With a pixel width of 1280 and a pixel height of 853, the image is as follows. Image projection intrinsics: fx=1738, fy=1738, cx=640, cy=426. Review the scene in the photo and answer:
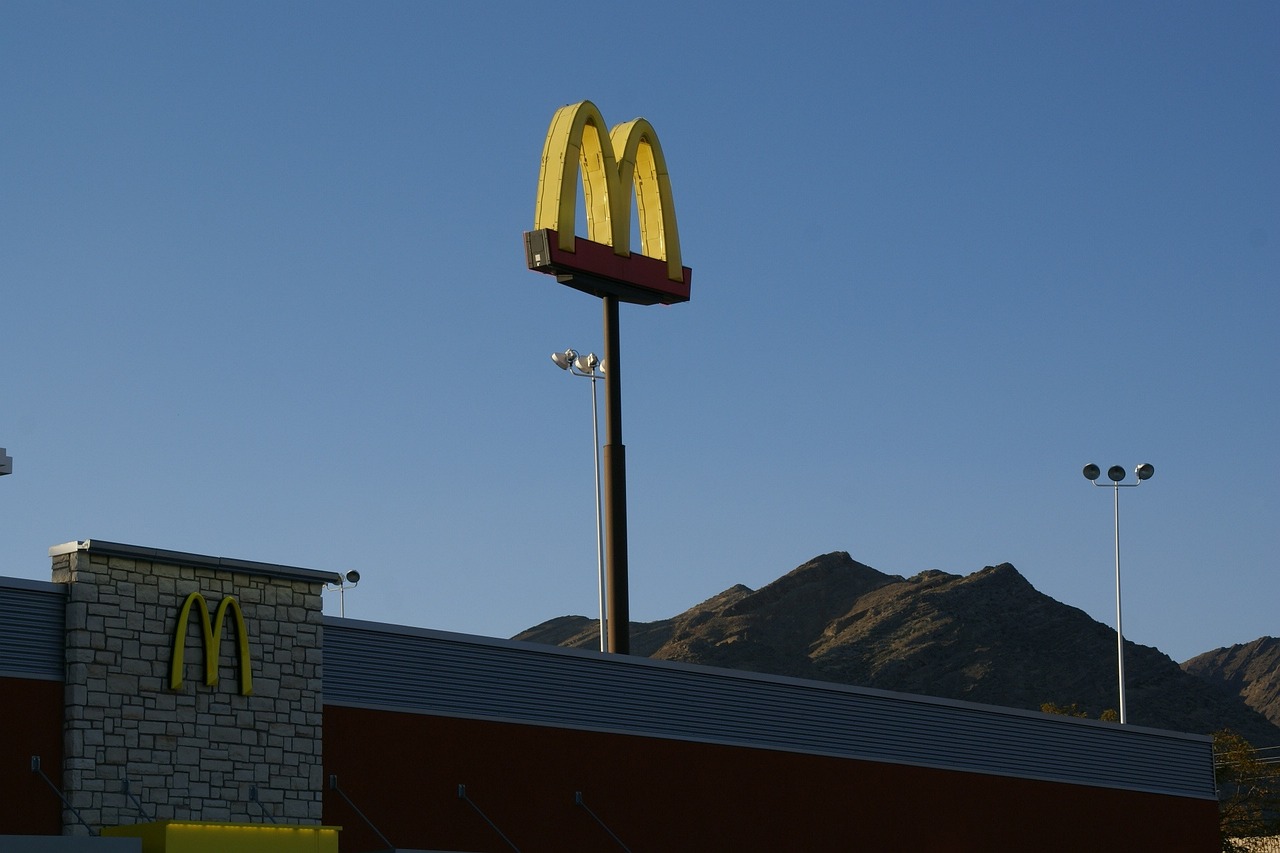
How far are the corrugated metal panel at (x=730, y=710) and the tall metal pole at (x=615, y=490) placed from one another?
1.31 m

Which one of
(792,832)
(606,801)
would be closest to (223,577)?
(606,801)

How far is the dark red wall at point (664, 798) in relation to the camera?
25859mm

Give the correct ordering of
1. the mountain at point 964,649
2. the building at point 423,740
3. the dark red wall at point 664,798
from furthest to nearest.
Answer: the mountain at point 964,649, the dark red wall at point 664,798, the building at point 423,740

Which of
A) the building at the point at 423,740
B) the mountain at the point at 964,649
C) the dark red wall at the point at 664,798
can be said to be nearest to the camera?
the building at the point at 423,740

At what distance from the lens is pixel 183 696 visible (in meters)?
23.5

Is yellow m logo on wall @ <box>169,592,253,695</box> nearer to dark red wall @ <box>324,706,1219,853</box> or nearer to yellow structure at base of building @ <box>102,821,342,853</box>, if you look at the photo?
dark red wall @ <box>324,706,1219,853</box>

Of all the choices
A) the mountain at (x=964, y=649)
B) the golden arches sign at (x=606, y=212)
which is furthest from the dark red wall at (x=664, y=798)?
the mountain at (x=964, y=649)

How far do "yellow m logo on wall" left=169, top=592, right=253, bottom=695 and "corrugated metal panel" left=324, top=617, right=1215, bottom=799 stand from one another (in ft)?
→ 5.21

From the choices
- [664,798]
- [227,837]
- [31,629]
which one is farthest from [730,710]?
[31,629]

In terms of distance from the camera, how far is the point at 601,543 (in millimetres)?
46719

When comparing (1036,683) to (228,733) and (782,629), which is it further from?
(228,733)

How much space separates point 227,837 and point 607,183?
15017mm

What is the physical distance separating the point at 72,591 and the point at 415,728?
5.94m

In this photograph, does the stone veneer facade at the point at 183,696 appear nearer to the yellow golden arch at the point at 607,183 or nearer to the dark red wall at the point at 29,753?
the dark red wall at the point at 29,753
